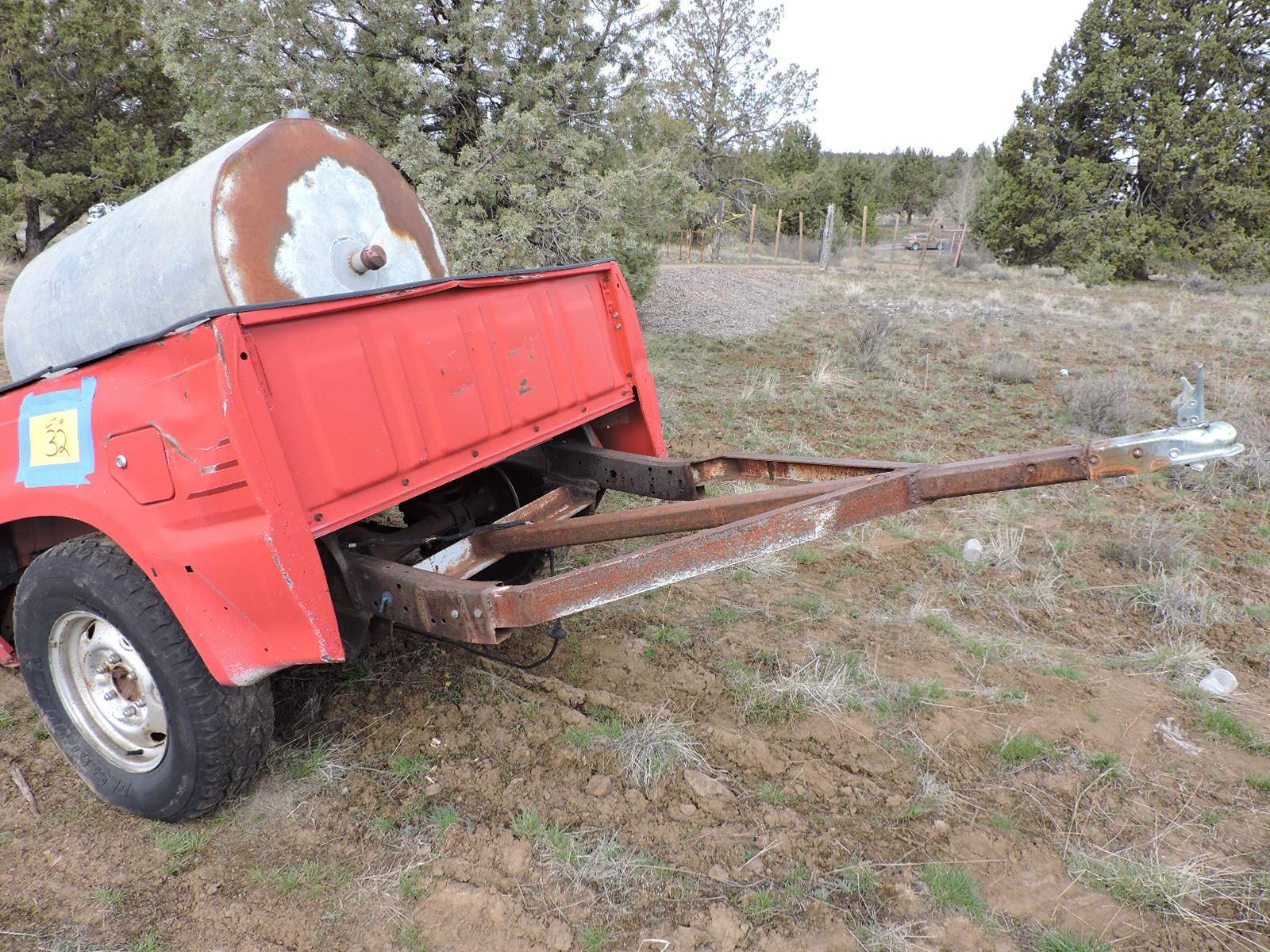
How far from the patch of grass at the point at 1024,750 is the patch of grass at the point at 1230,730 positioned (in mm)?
711

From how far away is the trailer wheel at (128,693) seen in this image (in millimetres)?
2389

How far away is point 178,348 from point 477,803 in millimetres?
1731

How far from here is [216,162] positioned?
2828 millimetres

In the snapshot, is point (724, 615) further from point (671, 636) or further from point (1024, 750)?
point (1024, 750)

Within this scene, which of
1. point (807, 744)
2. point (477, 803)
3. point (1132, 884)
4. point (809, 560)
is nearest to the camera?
point (1132, 884)

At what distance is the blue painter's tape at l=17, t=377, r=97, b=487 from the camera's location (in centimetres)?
232

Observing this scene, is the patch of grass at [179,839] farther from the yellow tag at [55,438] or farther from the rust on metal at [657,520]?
the rust on metal at [657,520]

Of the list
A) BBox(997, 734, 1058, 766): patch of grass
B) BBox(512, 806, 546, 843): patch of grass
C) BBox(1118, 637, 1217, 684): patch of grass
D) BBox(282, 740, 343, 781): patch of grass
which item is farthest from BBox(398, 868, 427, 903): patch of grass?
BBox(1118, 637, 1217, 684): patch of grass

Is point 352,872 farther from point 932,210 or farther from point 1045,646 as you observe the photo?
point 932,210

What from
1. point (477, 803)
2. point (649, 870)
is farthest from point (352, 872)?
point (649, 870)

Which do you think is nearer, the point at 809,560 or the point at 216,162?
the point at 216,162

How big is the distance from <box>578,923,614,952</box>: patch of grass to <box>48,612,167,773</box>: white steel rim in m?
1.54

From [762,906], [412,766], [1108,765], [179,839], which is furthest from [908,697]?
[179,839]

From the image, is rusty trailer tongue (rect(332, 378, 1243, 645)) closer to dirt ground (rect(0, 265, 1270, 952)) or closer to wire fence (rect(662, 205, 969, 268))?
dirt ground (rect(0, 265, 1270, 952))
